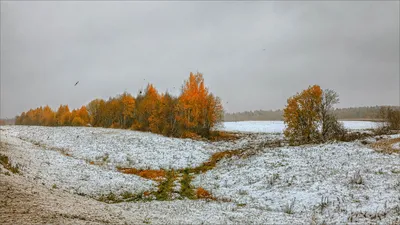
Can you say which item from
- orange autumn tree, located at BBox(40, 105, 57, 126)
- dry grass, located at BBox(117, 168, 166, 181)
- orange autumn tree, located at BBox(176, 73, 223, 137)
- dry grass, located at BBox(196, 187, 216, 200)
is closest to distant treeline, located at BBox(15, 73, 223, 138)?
orange autumn tree, located at BBox(176, 73, 223, 137)

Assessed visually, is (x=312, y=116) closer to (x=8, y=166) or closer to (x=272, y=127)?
(x=8, y=166)

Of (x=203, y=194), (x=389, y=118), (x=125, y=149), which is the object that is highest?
(x=389, y=118)

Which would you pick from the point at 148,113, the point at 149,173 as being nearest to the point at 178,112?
the point at 148,113

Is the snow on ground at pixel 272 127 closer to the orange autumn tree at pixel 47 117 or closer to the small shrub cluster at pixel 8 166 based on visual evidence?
the small shrub cluster at pixel 8 166

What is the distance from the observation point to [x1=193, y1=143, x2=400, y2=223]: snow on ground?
1533cm

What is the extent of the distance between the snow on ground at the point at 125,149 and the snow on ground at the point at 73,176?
177 inches

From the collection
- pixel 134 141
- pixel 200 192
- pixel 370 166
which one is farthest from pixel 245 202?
pixel 134 141

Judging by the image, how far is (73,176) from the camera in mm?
23047

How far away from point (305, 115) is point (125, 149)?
23973mm

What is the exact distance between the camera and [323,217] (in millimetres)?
13695

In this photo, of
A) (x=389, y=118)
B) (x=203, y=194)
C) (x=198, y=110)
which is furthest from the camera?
(x=198, y=110)

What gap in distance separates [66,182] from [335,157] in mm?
21424

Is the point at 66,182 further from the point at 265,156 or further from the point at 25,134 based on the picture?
the point at 25,134

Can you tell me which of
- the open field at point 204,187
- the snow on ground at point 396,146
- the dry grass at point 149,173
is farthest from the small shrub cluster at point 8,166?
the snow on ground at point 396,146
